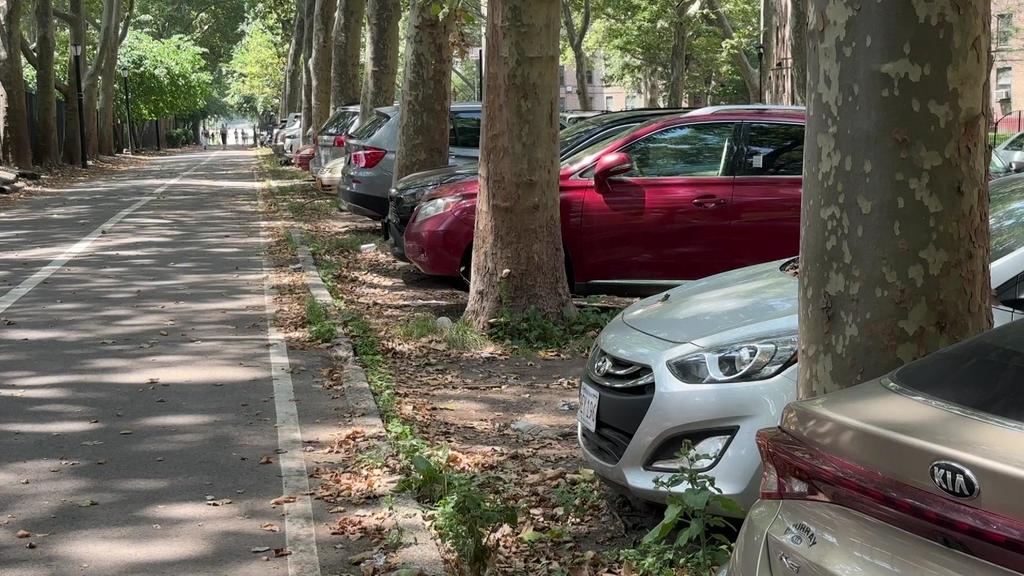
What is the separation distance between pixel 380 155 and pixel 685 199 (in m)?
6.78

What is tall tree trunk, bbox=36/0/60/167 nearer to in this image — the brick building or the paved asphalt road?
the paved asphalt road

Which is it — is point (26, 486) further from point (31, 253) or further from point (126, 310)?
point (31, 253)

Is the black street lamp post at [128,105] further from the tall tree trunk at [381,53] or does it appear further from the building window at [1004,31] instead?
the tall tree trunk at [381,53]

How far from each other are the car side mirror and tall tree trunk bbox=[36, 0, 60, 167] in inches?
1030

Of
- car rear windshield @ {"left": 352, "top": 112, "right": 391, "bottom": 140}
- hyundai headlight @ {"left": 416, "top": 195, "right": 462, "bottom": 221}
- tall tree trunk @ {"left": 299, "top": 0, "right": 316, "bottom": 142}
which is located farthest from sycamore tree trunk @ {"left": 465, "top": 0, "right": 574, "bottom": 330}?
tall tree trunk @ {"left": 299, "top": 0, "right": 316, "bottom": 142}

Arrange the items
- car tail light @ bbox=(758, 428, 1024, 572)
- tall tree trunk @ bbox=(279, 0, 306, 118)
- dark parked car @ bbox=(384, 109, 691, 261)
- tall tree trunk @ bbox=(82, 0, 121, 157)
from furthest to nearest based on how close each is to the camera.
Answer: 1. tall tree trunk @ bbox=(279, 0, 306, 118)
2. tall tree trunk @ bbox=(82, 0, 121, 157)
3. dark parked car @ bbox=(384, 109, 691, 261)
4. car tail light @ bbox=(758, 428, 1024, 572)

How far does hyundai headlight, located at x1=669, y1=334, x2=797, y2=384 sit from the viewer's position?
4633 millimetres

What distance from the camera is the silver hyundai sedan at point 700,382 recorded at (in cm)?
452

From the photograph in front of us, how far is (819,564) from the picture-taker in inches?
97.2

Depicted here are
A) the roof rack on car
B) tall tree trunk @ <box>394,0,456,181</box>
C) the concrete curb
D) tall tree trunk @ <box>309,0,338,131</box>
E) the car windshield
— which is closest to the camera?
the concrete curb

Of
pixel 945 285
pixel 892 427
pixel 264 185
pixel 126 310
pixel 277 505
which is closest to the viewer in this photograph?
pixel 892 427

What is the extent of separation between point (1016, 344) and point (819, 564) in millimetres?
822

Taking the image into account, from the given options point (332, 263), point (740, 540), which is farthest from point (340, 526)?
point (332, 263)

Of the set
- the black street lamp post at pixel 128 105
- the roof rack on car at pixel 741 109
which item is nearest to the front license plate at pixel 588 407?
the roof rack on car at pixel 741 109
